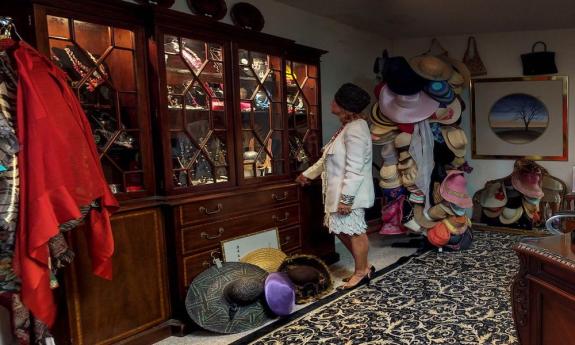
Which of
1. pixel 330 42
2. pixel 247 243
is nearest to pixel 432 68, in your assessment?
pixel 330 42

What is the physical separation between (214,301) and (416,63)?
2.78m

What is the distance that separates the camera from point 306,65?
3.38 metres

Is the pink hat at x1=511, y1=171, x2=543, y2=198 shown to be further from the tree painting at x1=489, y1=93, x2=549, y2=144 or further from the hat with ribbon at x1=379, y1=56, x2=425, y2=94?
Result: the hat with ribbon at x1=379, y1=56, x2=425, y2=94

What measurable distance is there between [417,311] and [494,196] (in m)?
2.52

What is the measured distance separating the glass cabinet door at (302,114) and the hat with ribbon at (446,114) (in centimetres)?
115

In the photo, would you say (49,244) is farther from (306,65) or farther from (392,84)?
(392,84)

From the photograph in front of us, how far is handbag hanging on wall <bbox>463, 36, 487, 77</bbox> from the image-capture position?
4664 millimetres

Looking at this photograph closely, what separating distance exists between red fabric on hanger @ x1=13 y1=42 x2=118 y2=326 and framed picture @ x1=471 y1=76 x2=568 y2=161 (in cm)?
427

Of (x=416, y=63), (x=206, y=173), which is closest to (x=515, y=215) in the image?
(x=416, y=63)

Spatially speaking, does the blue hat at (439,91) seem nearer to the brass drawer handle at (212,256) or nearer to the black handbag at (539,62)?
the black handbag at (539,62)

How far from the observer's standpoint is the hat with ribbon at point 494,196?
448 centimetres

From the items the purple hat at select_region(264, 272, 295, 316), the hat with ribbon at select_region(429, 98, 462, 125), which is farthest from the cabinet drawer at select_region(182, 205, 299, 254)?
the hat with ribbon at select_region(429, 98, 462, 125)

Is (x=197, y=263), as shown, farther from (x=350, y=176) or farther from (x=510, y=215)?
(x=510, y=215)

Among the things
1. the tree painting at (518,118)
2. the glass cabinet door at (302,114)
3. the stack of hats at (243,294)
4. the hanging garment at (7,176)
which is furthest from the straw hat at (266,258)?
the tree painting at (518,118)
